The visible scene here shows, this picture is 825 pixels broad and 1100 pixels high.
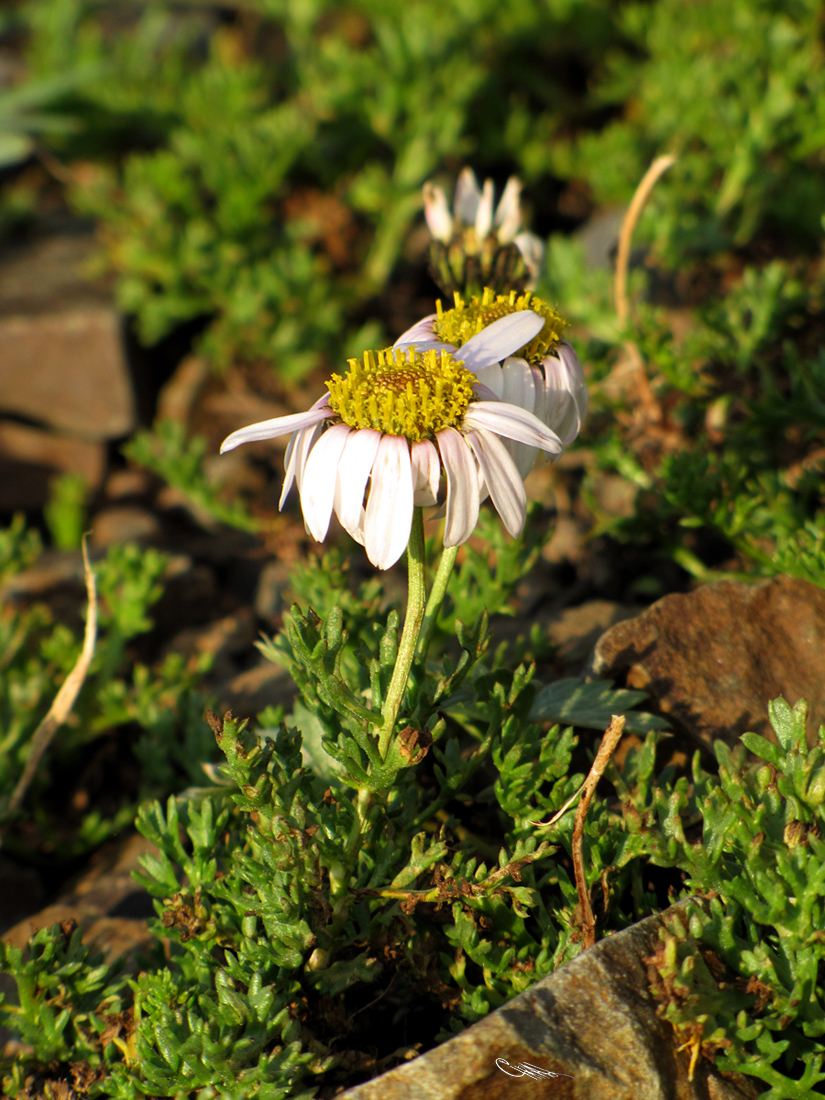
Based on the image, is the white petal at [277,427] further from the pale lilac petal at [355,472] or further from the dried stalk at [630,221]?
the dried stalk at [630,221]

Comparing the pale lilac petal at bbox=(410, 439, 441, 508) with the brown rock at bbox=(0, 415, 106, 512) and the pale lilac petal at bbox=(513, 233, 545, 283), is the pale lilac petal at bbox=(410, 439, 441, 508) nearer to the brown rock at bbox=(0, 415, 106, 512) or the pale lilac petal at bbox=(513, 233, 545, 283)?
the pale lilac petal at bbox=(513, 233, 545, 283)

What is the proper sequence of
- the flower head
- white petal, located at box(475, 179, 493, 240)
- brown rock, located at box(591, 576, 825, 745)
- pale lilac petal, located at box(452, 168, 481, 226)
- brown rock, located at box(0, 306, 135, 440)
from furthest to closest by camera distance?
brown rock, located at box(0, 306, 135, 440) < pale lilac petal, located at box(452, 168, 481, 226) < white petal, located at box(475, 179, 493, 240) < the flower head < brown rock, located at box(591, 576, 825, 745)

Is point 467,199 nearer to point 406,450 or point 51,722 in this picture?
point 406,450

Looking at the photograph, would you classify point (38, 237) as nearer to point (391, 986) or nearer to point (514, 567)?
point (514, 567)

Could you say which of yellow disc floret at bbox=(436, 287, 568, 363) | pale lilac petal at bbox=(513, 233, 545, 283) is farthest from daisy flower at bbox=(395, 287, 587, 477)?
pale lilac petal at bbox=(513, 233, 545, 283)

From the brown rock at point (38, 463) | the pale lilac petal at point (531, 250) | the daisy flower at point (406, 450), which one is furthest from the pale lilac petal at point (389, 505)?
the brown rock at point (38, 463)

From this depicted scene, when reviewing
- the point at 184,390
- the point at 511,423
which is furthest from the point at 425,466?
the point at 184,390
